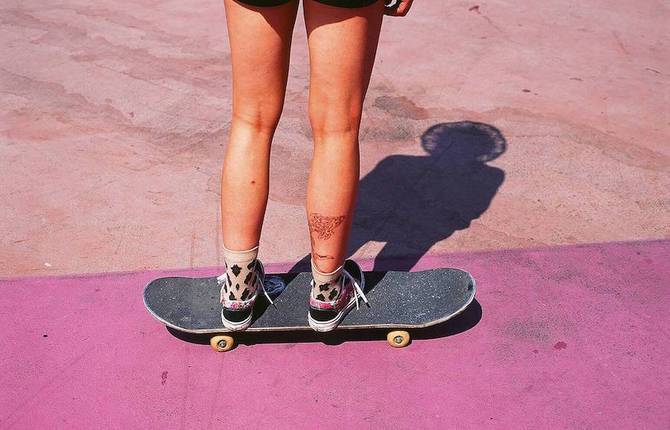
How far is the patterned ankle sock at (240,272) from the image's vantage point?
2.77m

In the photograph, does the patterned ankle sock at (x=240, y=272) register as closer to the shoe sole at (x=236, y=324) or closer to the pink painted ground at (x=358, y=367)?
the shoe sole at (x=236, y=324)

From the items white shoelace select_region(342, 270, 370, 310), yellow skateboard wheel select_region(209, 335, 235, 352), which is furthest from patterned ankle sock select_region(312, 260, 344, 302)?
yellow skateboard wheel select_region(209, 335, 235, 352)

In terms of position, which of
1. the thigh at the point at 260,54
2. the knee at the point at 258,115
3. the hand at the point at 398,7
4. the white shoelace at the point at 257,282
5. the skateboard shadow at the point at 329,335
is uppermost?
the hand at the point at 398,7

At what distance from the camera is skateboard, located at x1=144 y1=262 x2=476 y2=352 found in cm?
290

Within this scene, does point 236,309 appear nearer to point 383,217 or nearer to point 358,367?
point 358,367

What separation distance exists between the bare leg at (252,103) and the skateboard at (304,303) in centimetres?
37

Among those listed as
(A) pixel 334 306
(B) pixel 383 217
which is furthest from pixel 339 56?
(B) pixel 383 217

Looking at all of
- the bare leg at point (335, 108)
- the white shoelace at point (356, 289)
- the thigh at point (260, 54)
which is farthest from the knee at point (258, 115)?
the white shoelace at point (356, 289)

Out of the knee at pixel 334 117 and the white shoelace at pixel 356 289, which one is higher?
the knee at pixel 334 117

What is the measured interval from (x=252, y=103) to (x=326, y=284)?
0.77 meters

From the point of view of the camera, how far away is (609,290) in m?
3.28

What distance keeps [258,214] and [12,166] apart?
87.6 inches

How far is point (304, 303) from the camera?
3.04 metres

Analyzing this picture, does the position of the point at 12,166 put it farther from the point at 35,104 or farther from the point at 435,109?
the point at 435,109
